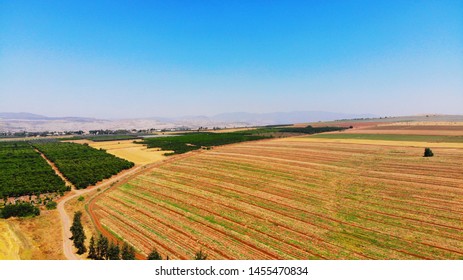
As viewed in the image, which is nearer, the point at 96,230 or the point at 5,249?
the point at 5,249

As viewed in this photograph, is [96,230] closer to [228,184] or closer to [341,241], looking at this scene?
[228,184]

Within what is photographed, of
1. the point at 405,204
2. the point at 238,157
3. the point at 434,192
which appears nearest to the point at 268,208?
the point at 405,204

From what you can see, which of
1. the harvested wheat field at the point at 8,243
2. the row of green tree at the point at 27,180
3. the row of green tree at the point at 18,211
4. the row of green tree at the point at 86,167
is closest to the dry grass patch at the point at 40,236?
the harvested wheat field at the point at 8,243

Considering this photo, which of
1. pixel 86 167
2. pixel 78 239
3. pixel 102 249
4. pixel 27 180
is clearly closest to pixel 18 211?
pixel 78 239

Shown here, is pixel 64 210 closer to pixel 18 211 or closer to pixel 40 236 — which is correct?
pixel 18 211

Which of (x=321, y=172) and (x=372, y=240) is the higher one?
(x=321, y=172)

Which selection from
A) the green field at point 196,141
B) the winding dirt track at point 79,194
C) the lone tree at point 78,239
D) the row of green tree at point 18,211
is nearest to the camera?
the lone tree at point 78,239

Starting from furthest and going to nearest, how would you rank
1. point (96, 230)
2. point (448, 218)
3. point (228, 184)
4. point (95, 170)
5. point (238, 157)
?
1. point (238, 157)
2. point (95, 170)
3. point (228, 184)
4. point (96, 230)
5. point (448, 218)

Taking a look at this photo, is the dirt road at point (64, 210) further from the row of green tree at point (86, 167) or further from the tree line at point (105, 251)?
the row of green tree at point (86, 167)
